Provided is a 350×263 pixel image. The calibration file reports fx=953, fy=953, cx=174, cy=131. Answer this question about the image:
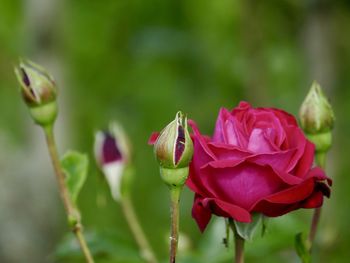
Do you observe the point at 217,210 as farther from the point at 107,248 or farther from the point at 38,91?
the point at 107,248

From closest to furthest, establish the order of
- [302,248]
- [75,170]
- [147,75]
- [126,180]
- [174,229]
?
[174,229]
[302,248]
[75,170]
[126,180]
[147,75]

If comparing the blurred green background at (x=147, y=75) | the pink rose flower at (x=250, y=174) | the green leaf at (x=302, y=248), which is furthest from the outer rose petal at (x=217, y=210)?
the blurred green background at (x=147, y=75)

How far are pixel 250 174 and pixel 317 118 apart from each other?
26 cm

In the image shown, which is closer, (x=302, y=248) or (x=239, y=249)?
(x=239, y=249)

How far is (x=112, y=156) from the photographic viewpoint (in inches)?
60.7

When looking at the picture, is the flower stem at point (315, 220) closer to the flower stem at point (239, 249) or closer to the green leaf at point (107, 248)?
the flower stem at point (239, 249)

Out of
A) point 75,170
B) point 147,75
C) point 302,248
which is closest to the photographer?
point 302,248

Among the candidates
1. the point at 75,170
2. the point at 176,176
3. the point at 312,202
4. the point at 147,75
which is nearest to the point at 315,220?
the point at 312,202

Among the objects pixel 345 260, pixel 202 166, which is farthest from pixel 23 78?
pixel 345 260

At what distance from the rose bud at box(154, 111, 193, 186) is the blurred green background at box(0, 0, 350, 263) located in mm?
1565

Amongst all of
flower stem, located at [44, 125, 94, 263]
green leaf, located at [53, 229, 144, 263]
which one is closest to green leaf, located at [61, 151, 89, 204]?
flower stem, located at [44, 125, 94, 263]

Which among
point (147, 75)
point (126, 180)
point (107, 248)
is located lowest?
point (147, 75)

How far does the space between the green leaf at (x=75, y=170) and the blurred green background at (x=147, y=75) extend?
4.24 feet

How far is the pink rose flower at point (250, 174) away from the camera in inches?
43.0
